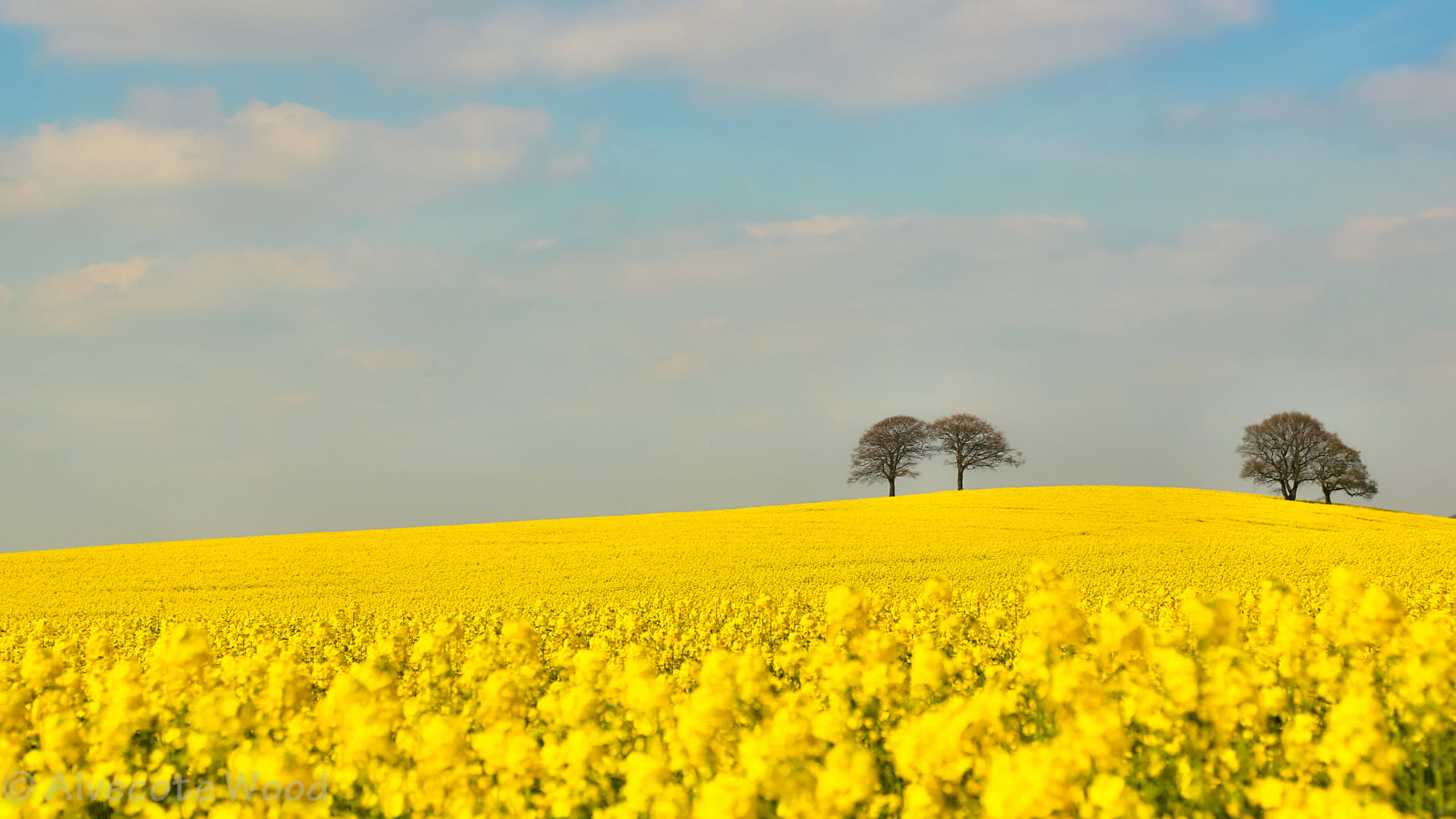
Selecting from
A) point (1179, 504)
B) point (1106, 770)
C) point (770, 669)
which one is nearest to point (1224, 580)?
point (770, 669)

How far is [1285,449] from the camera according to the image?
59.5 meters

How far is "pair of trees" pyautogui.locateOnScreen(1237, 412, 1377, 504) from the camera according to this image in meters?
57.8

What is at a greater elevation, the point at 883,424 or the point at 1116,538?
the point at 883,424

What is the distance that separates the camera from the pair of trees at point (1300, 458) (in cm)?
5781

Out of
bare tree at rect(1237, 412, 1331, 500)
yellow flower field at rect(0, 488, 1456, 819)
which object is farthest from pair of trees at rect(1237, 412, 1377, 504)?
yellow flower field at rect(0, 488, 1456, 819)

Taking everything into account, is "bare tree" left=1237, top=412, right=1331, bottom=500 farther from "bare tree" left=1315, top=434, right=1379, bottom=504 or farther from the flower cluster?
the flower cluster

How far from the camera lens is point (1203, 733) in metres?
6.36

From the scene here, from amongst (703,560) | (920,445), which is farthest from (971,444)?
(703,560)

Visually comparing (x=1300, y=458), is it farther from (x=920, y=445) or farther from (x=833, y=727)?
(x=833, y=727)

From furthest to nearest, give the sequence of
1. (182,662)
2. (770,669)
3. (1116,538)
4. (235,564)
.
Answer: (1116,538)
(235,564)
(770,669)
(182,662)

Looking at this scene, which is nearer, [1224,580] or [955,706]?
[955,706]

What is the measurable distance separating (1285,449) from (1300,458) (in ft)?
2.99

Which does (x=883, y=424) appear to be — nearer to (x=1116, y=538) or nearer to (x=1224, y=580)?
(x=1116, y=538)

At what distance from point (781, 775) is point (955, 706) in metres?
1.22
